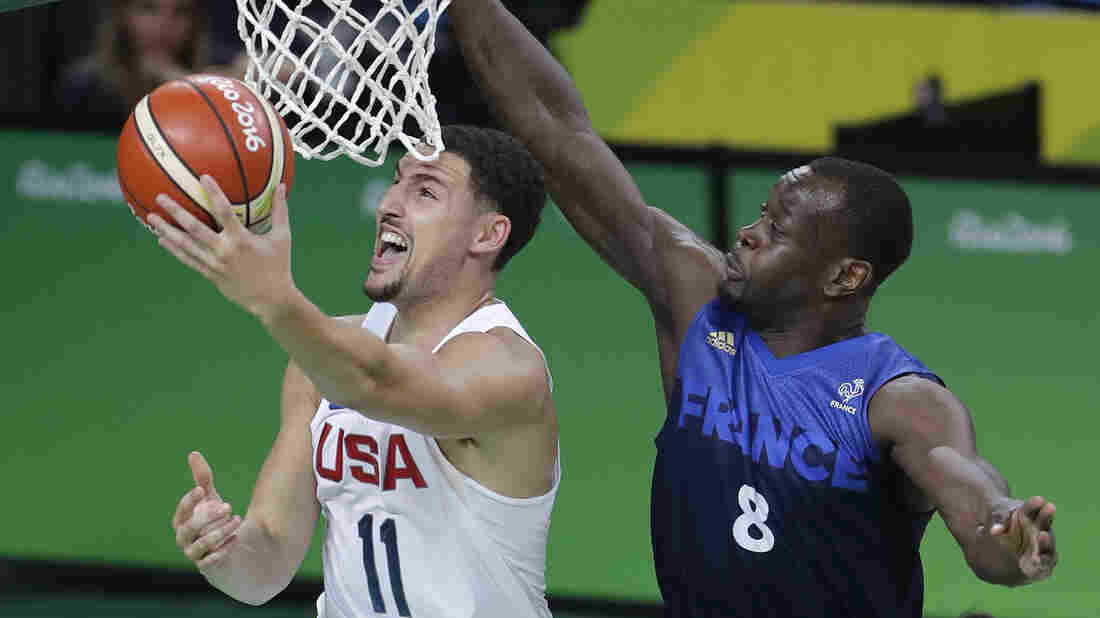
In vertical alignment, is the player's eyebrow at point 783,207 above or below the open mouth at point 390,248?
above

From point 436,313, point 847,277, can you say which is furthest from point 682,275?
point 436,313

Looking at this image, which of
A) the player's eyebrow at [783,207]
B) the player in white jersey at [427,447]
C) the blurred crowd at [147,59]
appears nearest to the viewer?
the player in white jersey at [427,447]

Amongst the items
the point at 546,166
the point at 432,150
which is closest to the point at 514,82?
the point at 546,166

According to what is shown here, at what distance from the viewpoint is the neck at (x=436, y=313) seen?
3865 millimetres

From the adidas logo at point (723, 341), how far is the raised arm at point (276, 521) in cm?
107

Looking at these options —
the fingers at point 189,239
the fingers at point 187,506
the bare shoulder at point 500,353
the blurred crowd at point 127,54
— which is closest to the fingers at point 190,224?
the fingers at point 189,239

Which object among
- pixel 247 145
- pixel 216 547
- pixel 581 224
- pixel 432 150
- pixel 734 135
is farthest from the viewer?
pixel 734 135

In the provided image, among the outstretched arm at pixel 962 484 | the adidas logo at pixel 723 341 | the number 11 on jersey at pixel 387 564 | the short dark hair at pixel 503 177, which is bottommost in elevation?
the number 11 on jersey at pixel 387 564

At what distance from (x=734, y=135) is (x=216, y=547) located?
5744 millimetres

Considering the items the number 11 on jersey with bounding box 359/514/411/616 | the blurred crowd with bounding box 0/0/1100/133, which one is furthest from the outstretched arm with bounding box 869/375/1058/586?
the blurred crowd with bounding box 0/0/1100/133

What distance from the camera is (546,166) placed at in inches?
172

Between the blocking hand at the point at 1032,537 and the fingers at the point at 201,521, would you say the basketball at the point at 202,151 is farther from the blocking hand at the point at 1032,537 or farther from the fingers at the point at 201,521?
the blocking hand at the point at 1032,537

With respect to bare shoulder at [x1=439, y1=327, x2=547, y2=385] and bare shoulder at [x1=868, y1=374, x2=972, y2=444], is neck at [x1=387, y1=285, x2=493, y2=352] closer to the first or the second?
bare shoulder at [x1=439, y1=327, x2=547, y2=385]

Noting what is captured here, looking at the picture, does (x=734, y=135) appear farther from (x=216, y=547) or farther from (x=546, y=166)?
(x=216, y=547)
